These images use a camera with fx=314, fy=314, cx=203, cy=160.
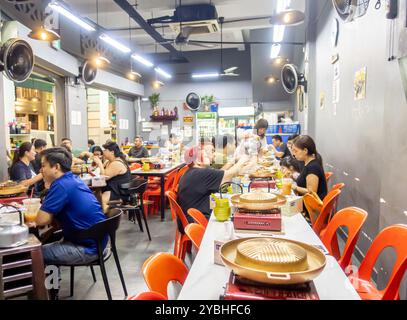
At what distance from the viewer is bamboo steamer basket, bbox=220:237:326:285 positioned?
1.04 meters

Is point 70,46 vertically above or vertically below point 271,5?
below

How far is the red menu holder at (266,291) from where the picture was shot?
1034mm

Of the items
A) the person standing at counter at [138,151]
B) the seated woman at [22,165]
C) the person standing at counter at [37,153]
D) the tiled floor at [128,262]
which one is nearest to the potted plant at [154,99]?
the person standing at counter at [138,151]

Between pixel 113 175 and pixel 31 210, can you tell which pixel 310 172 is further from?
pixel 113 175

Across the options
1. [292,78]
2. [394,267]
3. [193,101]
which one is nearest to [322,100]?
[292,78]

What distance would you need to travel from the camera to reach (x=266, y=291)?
1.06 metres

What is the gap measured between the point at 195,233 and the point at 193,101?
442 inches

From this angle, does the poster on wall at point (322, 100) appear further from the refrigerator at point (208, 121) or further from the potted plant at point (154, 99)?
the potted plant at point (154, 99)

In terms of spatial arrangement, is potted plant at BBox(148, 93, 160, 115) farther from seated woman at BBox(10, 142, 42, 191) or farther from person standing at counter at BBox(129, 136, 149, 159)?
seated woman at BBox(10, 142, 42, 191)

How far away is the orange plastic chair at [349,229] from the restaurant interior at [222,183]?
0.4 inches
